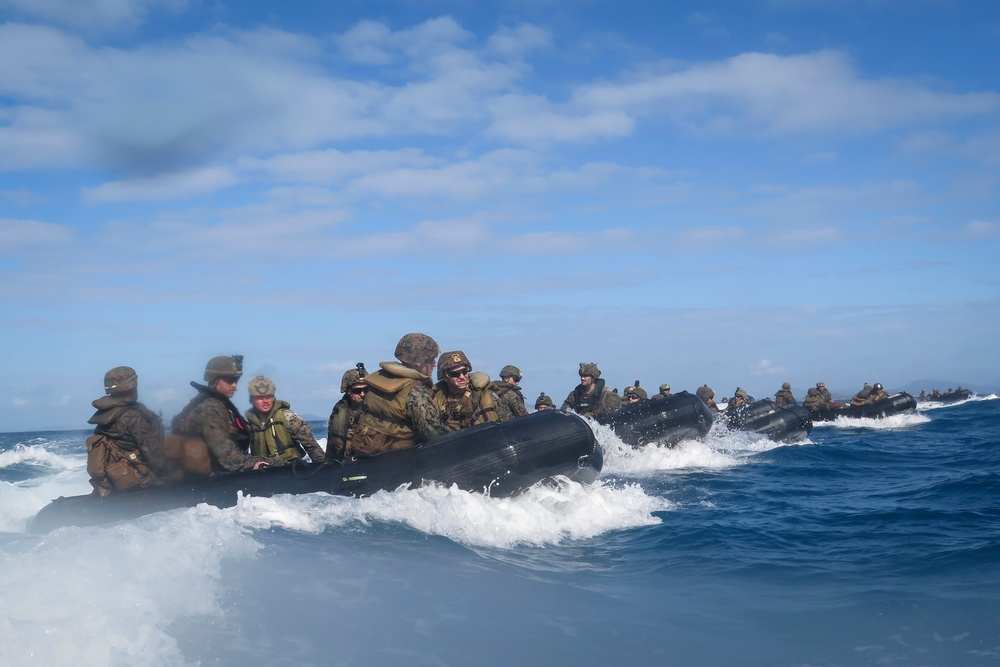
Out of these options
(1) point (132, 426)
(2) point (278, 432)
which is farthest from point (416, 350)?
(1) point (132, 426)

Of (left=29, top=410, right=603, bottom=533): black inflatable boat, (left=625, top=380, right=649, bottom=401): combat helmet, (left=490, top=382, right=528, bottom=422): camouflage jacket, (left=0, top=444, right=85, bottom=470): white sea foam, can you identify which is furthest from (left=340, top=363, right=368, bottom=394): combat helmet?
(left=0, top=444, right=85, bottom=470): white sea foam

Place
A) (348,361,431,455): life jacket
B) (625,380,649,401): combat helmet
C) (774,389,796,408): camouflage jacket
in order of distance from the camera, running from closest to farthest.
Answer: (348,361,431,455): life jacket, (625,380,649,401): combat helmet, (774,389,796,408): camouflage jacket

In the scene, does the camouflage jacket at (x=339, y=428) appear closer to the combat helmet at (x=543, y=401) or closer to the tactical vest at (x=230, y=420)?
the tactical vest at (x=230, y=420)

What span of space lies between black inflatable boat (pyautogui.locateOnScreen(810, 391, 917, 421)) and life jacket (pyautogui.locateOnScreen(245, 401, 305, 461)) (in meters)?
21.6

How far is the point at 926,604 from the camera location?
189 inches

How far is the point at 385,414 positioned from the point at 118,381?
2.35 metres

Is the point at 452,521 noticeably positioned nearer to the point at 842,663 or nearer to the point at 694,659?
the point at 694,659

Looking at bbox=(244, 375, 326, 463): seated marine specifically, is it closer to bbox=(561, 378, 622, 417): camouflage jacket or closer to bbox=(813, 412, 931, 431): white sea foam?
bbox=(561, 378, 622, 417): camouflage jacket

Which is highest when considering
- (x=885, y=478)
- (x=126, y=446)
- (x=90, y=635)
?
(x=126, y=446)

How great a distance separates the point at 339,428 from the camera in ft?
26.4

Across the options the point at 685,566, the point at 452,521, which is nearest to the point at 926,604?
the point at 685,566

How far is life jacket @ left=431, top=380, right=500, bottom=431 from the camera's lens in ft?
27.1

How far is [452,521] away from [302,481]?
149 centimetres

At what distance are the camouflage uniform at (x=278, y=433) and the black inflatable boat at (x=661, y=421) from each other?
6548 millimetres
